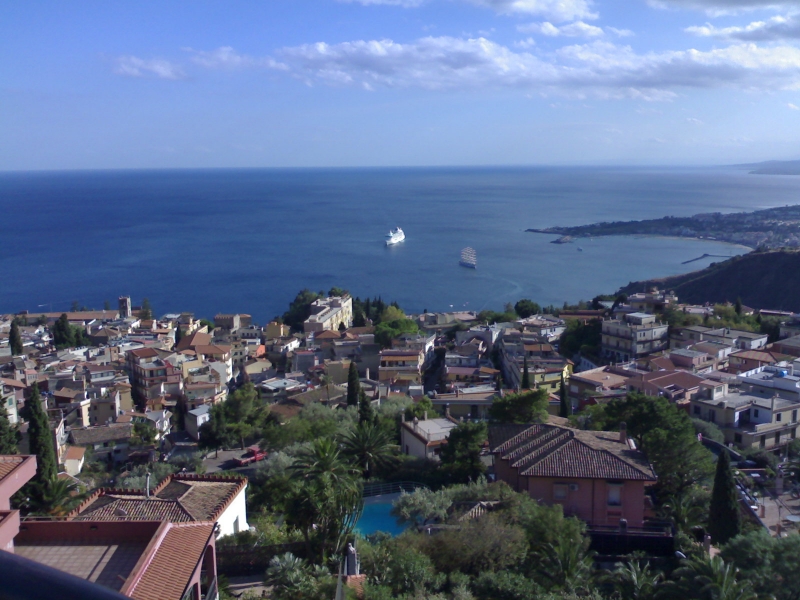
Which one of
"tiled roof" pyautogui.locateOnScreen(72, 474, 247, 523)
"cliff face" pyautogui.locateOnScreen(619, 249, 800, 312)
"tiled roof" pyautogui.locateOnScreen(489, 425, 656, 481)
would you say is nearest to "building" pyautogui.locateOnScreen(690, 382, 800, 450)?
"tiled roof" pyautogui.locateOnScreen(489, 425, 656, 481)

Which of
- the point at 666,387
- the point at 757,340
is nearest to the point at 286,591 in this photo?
the point at 666,387

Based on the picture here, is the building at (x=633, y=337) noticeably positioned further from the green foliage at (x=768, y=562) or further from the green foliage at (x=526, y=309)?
the green foliage at (x=768, y=562)

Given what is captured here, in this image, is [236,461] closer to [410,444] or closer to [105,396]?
[410,444]

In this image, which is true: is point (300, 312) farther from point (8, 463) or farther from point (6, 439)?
point (8, 463)

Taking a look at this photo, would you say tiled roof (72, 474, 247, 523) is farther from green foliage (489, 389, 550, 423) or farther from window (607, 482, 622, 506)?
green foliage (489, 389, 550, 423)

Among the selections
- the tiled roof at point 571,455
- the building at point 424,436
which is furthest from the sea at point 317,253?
the tiled roof at point 571,455

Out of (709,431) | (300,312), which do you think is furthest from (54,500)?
(300,312)
